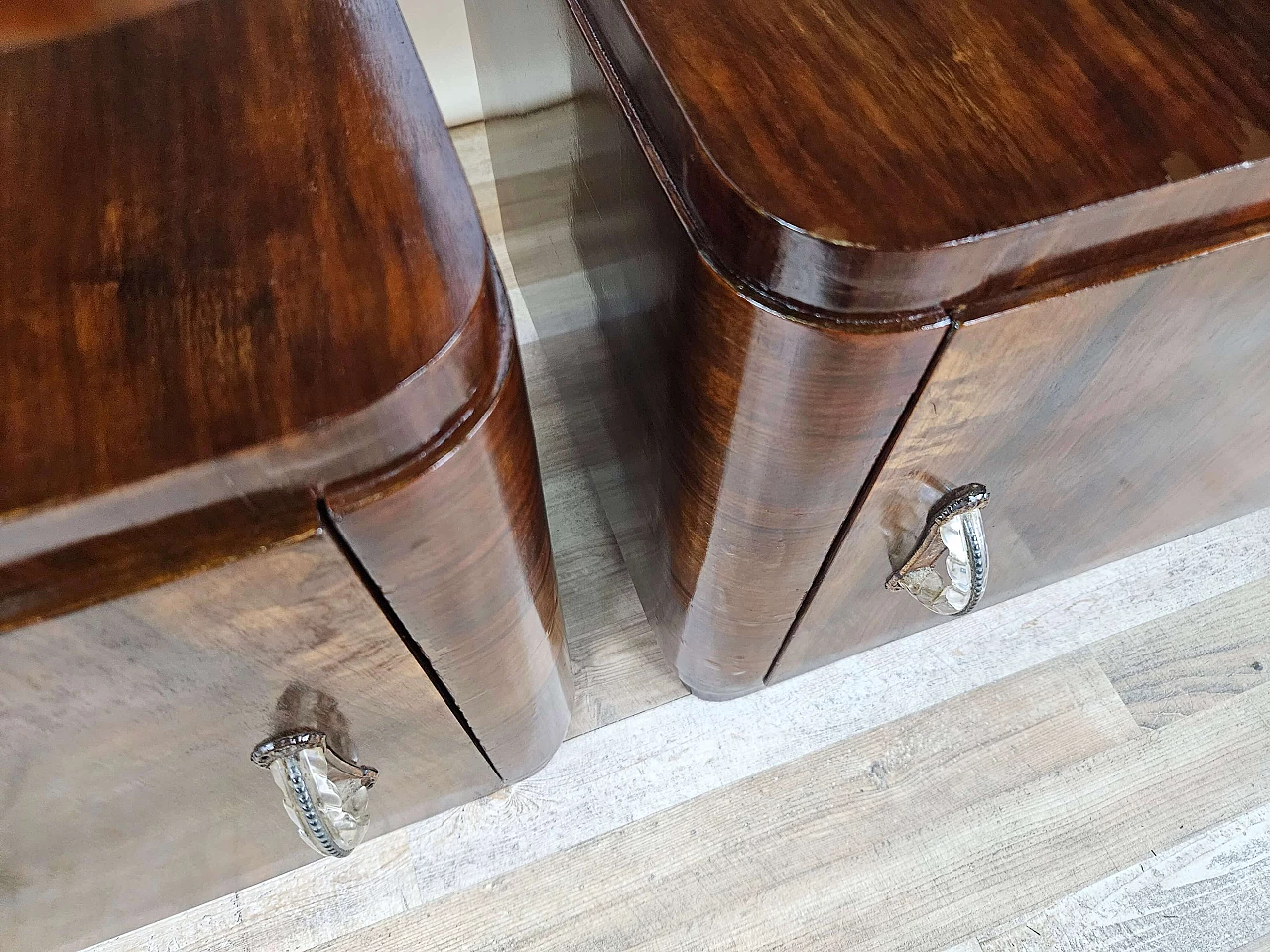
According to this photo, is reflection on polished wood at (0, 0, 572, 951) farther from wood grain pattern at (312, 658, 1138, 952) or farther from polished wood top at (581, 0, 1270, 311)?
wood grain pattern at (312, 658, 1138, 952)

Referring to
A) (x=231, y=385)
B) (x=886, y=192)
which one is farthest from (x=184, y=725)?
(x=886, y=192)

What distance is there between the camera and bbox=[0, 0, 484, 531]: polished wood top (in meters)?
0.24

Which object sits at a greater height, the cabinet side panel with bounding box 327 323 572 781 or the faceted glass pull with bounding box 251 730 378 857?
the cabinet side panel with bounding box 327 323 572 781

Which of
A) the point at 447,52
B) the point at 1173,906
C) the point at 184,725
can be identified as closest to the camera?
the point at 184,725

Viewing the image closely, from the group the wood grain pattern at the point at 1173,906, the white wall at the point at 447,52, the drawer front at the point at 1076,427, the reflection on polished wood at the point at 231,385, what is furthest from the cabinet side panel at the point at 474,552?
the white wall at the point at 447,52

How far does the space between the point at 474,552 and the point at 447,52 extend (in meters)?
0.69

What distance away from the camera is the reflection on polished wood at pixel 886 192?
274mm

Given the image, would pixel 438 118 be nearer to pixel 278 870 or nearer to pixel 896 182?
pixel 896 182

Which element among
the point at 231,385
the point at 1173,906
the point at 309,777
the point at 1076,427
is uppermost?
the point at 231,385

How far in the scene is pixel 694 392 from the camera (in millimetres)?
368

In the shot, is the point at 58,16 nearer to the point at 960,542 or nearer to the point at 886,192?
the point at 886,192

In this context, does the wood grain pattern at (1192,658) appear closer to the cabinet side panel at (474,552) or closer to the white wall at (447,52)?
the cabinet side panel at (474,552)

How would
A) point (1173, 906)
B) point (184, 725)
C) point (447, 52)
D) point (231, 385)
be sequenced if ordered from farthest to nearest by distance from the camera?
point (447, 52) → point (1173, 906) → point (184, 725) → point (231, 385)

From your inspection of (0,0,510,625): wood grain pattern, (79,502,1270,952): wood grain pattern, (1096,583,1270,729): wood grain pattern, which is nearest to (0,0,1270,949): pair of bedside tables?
(0,0,510,625): wood grain pattern
